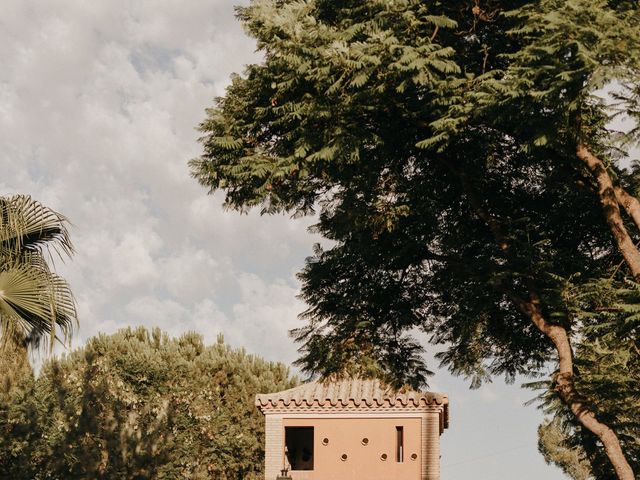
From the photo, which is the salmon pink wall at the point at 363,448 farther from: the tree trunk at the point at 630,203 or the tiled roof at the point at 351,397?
the tree trunk at the point at 630,203

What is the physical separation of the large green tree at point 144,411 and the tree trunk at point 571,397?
22.6m

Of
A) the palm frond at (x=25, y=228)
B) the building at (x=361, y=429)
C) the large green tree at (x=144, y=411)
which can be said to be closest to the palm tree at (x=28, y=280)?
the palm frond at (x=25, y=228)

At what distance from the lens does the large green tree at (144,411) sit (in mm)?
35719

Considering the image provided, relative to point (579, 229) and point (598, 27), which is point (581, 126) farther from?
point (579, 229)

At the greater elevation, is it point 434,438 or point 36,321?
point 36,321

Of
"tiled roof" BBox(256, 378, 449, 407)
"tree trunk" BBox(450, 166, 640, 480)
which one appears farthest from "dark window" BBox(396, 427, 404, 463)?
"tree trunk" BBox(450, 166, 640, 480)

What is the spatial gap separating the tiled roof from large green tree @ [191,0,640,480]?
4.80 m

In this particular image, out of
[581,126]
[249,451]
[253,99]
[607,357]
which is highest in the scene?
[253,99]

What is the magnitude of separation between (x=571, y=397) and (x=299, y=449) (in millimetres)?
19920

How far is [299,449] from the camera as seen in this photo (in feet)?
119

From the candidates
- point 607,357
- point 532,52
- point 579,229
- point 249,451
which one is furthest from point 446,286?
point 249,451

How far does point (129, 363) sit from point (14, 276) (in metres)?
26.0

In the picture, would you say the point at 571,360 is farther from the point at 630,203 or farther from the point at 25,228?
the point at 25,228

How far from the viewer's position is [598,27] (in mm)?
14055
